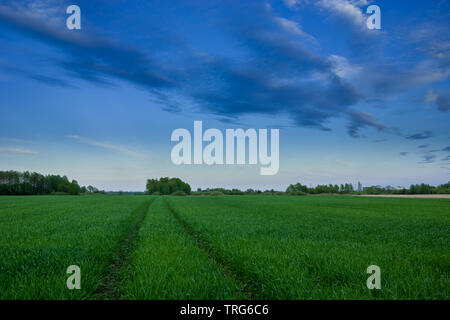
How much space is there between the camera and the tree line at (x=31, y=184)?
113 m

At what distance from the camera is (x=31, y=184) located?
395 feet

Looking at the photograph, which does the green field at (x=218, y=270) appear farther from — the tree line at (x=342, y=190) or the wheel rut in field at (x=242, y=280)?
the tree line at (x=342, y=190)

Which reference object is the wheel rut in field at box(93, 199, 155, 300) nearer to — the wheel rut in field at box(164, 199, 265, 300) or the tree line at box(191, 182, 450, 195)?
the wheel rut in field at box(164, 199, 265, 300)

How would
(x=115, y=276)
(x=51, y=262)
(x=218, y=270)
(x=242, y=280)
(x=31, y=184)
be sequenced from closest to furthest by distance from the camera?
(x=242, y=280)
(x=218, y=270)
(x=115, y=276)
(x=51, y=262)
(x=31, y=184)

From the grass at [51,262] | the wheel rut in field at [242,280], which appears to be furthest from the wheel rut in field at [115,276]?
the wheel rut in field at [242,280]

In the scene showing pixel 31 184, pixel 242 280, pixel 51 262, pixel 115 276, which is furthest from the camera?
pixel 31 184

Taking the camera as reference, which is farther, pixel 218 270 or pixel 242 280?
pixel 218 270

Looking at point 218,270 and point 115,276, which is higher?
point 218,270

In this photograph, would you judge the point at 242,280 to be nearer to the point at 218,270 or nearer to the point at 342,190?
the point at 218,270

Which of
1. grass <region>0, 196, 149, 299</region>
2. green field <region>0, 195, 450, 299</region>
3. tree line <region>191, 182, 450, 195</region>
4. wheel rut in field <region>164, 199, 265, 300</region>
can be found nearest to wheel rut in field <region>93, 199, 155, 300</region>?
green field <region>0, 195, 450, 299</region>

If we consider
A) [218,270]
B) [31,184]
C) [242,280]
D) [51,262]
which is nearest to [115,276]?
[51,262]

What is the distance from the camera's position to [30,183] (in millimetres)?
120875

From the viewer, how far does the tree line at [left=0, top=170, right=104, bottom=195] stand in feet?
372
